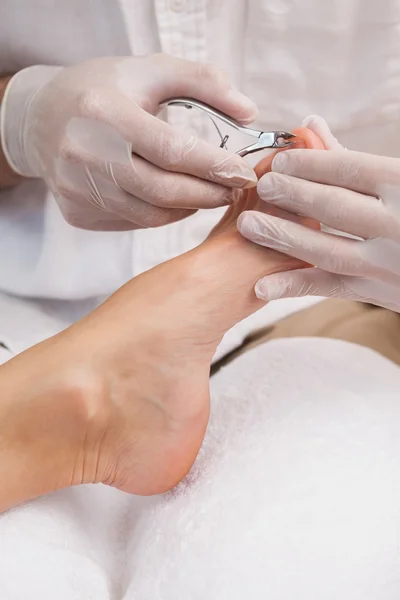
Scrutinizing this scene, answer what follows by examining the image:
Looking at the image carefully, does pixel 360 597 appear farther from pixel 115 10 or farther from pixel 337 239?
pixel 115 10

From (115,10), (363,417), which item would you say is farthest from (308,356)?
(115,10)

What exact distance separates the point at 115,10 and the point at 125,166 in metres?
0.23

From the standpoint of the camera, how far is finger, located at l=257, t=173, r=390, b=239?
0.63 m

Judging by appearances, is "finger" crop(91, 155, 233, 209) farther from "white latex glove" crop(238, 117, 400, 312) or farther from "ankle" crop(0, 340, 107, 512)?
"ankle" crop(0, 340, 107, 512)

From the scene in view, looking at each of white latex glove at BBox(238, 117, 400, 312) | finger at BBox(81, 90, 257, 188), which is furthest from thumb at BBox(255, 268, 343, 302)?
finger at BBox(81, 90, 257, 188)

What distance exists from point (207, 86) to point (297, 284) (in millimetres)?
226

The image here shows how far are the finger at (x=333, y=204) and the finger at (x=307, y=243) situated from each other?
2cm

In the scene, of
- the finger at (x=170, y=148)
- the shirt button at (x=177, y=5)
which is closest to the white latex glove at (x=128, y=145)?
the finger at (x=170, y=148)

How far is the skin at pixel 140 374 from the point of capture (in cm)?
64

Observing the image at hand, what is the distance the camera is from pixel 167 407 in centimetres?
67

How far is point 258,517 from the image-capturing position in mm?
605

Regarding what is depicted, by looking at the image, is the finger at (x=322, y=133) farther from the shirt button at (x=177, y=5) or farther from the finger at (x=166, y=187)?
the shirt button at (x=177, y=5)

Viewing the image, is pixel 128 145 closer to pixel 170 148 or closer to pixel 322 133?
pixel 170 148

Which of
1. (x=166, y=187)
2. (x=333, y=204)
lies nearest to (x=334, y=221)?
(x=333, y=204)
